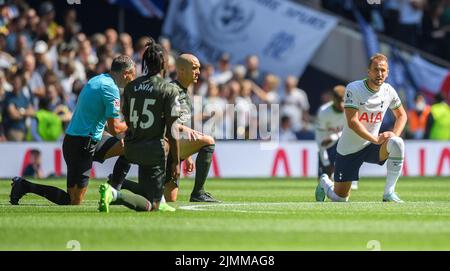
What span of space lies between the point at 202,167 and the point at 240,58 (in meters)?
13.0

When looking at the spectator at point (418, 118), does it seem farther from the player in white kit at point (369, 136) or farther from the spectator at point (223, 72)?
the player in white kit at point (369, 136)

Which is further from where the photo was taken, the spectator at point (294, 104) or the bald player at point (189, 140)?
the spectator at point (294, 104)

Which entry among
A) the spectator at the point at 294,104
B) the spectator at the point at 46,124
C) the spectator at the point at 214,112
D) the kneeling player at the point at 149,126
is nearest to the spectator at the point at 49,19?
the spectator at the point at 46,124

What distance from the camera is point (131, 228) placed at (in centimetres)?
1189

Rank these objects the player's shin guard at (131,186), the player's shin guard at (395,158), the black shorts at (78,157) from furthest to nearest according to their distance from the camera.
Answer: the player's shin guard at (395,158) → the black shorts at (78,157) → the player's shin guard at (131,186)

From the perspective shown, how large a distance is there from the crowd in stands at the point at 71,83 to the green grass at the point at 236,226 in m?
9.17

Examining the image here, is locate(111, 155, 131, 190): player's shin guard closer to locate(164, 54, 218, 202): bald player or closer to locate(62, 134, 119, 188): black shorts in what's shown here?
locate(62, 134, 119, 188): black shorts

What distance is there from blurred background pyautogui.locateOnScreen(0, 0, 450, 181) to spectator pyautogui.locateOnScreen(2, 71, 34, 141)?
3 cm

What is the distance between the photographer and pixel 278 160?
26766mm

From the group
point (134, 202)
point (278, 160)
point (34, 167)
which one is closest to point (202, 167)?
point (134, 202)

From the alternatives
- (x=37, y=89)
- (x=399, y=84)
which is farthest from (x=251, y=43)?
(x=37, y=89)

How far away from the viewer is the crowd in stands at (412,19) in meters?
30.4

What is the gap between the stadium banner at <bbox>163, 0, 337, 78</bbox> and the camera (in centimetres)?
2891

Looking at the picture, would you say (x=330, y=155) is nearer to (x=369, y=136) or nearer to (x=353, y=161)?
(x=353, y=161)
